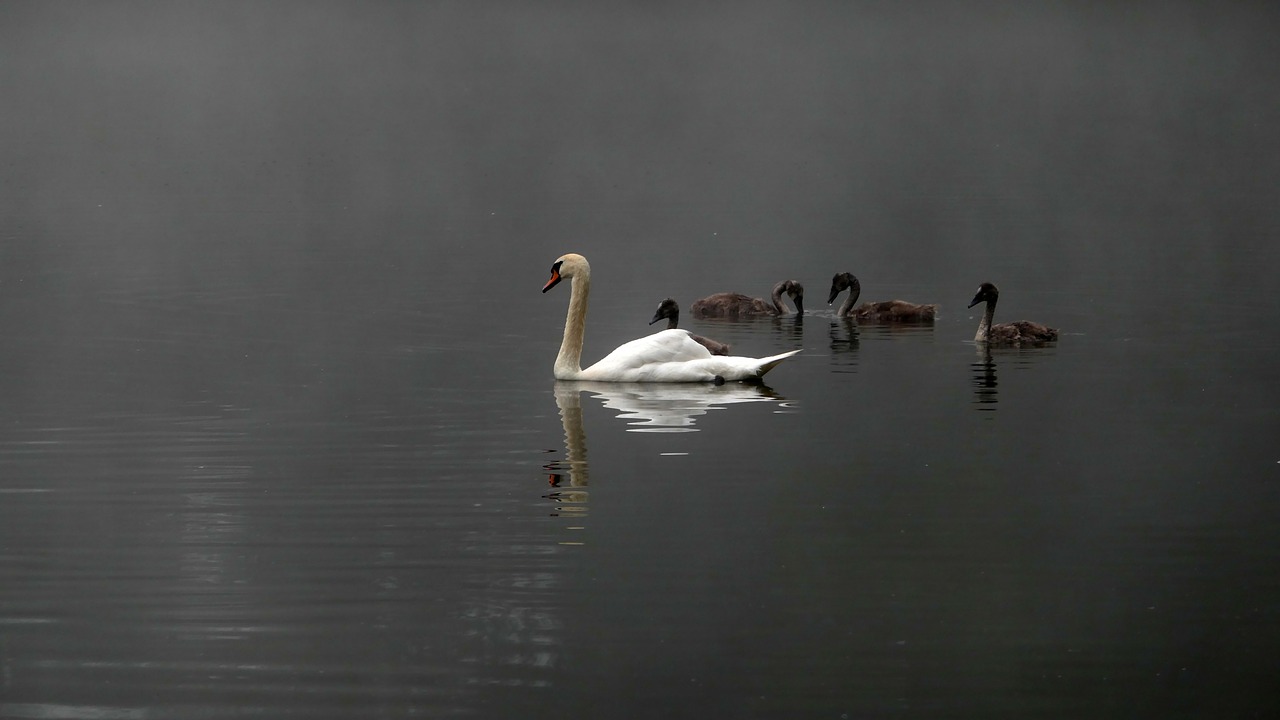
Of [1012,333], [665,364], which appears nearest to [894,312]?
[1012,333]

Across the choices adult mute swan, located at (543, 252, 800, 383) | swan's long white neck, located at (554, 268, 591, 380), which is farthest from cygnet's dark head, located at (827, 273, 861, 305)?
swan's long white neck, located at (554, 268, 591, 380)

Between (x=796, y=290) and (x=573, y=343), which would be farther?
(x=796, y=290)

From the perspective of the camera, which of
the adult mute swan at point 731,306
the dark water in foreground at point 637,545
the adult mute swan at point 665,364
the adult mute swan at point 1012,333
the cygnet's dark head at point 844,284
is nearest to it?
the dark water in foreground at point 637,545

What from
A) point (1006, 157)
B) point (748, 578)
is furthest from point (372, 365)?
point (1006, 157)

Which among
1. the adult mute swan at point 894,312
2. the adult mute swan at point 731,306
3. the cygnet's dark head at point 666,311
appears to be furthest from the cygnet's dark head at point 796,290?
the cygnet's dark head at point 666,311

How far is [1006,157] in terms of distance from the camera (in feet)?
270

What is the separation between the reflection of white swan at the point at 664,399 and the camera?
15.1 metres

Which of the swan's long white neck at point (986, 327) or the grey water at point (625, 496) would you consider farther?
the swan's long white neck at point (986, 327)

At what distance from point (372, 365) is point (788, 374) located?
164 inches

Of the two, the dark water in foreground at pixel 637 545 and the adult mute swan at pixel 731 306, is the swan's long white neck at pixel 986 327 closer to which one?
the dark water in foreground at pixel 637 545

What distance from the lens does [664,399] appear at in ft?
54.0

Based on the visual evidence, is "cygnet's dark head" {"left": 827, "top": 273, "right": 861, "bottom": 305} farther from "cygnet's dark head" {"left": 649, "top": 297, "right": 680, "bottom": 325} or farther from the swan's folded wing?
the swan's folded wing

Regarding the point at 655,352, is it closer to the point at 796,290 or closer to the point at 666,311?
the point at 666,311

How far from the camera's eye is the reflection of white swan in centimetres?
1514
